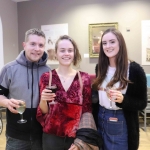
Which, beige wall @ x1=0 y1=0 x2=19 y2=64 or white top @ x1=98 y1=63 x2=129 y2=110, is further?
beige wall @ x1=0 y1=0 x2=19 y2=64

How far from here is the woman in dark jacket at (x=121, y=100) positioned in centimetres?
157

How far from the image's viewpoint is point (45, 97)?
4.86 feet

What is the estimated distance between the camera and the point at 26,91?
5.44ft

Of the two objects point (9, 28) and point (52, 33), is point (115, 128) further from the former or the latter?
point (9, 28)

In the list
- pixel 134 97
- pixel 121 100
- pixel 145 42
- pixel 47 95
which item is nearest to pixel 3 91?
pixel 47 95

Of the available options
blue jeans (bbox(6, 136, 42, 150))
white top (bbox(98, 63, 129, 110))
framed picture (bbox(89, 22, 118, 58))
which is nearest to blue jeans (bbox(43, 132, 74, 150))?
blue jeans (bbox(6, 136, 42, 150))

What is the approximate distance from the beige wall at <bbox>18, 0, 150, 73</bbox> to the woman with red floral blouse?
12.8ft

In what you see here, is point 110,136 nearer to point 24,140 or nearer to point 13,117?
point 24,140

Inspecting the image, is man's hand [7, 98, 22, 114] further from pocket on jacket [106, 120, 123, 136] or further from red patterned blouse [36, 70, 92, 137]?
pocket on jacket [106, 120, 123, 136]

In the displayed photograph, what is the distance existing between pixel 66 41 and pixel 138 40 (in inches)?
158

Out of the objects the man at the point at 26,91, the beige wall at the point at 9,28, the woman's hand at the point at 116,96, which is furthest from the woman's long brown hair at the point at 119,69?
the beige wall at the point at 9,28

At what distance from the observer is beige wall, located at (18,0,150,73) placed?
16.9 feet

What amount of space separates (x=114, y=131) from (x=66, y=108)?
44 cm

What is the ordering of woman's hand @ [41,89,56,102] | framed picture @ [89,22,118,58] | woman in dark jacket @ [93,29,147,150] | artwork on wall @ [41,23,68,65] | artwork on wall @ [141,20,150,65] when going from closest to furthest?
woman's hand @ [41,89,56,102] → woman in dark jacket @ [93,29,147,150] → artwork on wall @ [141,20,150,65] → framed picture @ [89,22,118,58] → artwork on wall @ [41,23,68,65]
